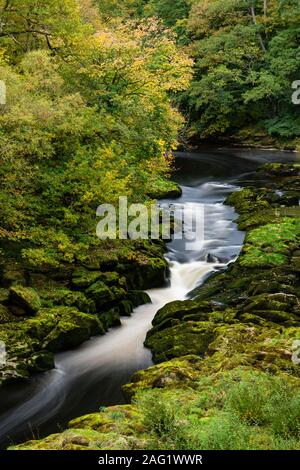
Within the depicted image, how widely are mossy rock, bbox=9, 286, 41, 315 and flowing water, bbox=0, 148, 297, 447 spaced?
1.28 metres

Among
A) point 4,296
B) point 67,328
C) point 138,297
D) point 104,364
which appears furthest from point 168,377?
point 138,297

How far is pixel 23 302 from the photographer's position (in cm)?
1068

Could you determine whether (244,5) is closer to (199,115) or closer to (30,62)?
(199,115)

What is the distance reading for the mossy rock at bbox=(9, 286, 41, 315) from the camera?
1066 cm

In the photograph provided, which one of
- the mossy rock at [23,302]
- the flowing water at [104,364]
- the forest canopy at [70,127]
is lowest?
the flowing water at [104,364]

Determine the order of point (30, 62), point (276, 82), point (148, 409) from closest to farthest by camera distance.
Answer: point (148, 409) < point (30, 62) < point (276, 82)

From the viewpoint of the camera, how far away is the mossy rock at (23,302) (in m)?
10.7

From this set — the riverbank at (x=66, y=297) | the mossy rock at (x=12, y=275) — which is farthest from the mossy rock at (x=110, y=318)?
the mossy rock at (x=12, y=275)

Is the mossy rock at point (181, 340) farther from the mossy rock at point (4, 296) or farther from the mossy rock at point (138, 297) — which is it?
the mossy rock at point (4, 296)

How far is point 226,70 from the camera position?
117ft

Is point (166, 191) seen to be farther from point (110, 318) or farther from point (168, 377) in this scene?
point (168, 377)

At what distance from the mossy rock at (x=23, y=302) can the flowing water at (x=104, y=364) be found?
128cm

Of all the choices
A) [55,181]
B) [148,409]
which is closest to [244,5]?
[55,181]
